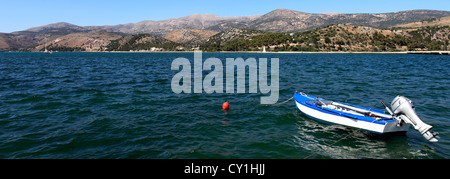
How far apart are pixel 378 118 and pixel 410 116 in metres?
1.65

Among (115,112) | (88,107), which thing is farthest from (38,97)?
(115,112)

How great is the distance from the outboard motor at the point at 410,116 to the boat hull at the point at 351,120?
22.0 inches

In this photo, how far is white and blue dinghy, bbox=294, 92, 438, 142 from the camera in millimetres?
13777

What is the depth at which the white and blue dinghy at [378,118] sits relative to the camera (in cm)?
1378

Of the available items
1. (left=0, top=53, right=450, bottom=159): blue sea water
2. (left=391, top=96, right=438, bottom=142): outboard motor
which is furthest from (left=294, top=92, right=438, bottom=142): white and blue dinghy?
(left=0, top=53, right=450, bottom=159): blue sea water

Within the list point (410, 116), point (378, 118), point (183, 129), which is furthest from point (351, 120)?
point (183, 129)

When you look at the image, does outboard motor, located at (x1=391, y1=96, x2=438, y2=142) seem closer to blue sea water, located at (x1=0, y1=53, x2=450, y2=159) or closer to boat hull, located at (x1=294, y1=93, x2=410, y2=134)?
boat hull, located at (x1=294, y1=93, x2=410, y2=134)

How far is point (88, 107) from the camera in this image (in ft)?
68.5

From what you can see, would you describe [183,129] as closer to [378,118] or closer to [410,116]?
[378,118]

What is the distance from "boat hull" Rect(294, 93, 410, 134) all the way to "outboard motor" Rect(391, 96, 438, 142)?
560 mm
